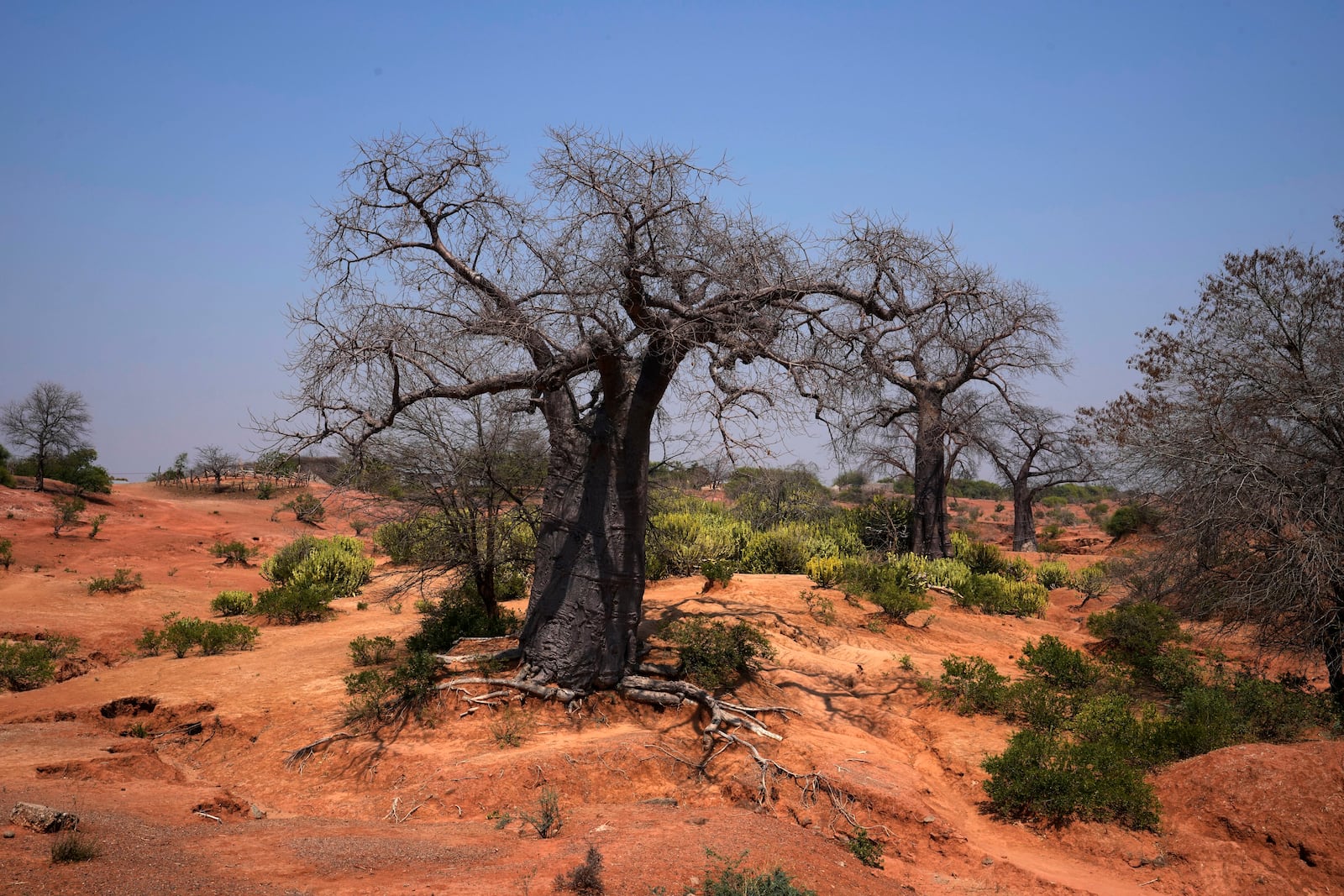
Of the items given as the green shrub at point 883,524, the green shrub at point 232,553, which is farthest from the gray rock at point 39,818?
the green shrub at point 232,553

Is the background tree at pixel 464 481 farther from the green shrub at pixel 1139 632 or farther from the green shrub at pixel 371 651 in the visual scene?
the green shrub at pixel 1139 632

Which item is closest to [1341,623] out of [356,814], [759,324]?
[759,324]

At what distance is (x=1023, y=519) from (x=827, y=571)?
49.3 feet

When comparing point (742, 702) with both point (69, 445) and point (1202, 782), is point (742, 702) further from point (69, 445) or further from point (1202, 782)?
point (69, 445)

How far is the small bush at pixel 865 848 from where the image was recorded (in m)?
5.38

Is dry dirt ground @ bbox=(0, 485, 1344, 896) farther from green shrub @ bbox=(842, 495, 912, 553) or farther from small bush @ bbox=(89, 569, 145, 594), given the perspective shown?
green shrub @ bbox=(842, 495, 912, 553)

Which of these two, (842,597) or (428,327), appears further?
(842,597)

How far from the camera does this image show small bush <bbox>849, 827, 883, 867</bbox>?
5.38 meters

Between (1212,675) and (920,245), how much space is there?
7254 millimetres

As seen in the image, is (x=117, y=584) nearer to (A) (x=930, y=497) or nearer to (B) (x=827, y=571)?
(B) (x=827, y=571)

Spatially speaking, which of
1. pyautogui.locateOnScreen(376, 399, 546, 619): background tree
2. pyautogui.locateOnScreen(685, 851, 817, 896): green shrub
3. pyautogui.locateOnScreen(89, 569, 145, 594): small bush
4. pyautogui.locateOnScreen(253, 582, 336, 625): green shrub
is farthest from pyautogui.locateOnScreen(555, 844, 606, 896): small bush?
pyautogui.locateOnScreen(89, 569, 145, 594): small bush

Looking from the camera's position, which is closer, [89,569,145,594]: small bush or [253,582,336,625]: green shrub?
[253,582,336,625]: green shrub

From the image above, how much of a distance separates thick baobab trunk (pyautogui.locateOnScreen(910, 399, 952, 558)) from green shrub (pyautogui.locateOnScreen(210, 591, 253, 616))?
13.1m

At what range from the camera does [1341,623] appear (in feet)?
25.4
